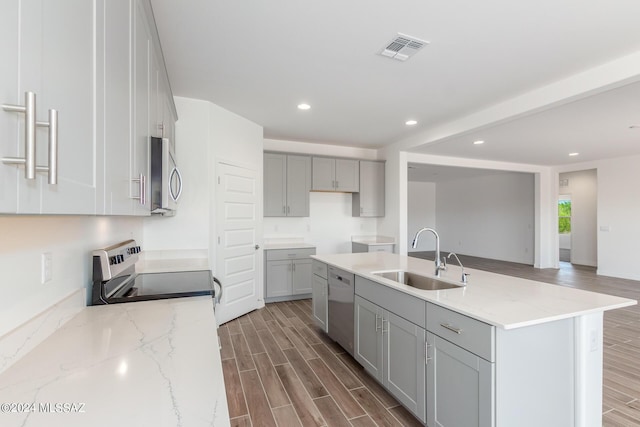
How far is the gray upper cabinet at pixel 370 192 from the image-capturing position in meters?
5.71

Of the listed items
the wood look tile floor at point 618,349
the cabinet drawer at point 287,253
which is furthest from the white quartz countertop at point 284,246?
the wood look tile floor at point 618,349

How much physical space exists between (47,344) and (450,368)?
71.2 inches

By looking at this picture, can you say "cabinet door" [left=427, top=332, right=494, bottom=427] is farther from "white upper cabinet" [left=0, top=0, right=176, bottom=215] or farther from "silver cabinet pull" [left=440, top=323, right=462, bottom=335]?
"white upper cabinet" [left=0, top=0, right=176, bottom=215]

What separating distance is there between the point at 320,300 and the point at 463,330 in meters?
2.03

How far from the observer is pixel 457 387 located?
5.45 ft

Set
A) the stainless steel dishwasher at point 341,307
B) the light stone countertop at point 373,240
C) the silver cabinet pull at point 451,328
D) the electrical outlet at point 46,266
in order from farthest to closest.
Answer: the light stone countertop at point 373,240 < the stainless steel dishwasher at point 341,307 < the silver cabinet pull at point 451,328 < the electrical outlet at point 46,266

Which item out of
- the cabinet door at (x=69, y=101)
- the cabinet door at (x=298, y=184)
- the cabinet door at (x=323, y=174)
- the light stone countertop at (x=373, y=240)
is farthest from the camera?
the light stone countertop at (x=373, y=240)

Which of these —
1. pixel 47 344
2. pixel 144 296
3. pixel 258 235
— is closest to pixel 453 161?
pixel 258 235

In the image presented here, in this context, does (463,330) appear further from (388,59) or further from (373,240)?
(373,240)

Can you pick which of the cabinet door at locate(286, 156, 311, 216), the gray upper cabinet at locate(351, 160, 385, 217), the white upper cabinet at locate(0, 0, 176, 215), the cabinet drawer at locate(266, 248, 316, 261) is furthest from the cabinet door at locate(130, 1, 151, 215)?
the gray upper cabinet at locate(351, 160, 385, 217)

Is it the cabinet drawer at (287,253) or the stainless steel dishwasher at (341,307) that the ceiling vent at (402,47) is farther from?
the cabinet drawer at (287,253)

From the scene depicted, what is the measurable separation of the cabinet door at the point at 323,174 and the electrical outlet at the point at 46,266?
4.16 m

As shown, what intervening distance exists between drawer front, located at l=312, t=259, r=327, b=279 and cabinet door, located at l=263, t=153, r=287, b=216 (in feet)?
5.61

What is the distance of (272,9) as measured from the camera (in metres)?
2.03
